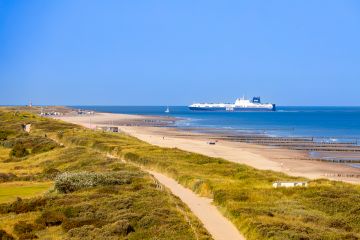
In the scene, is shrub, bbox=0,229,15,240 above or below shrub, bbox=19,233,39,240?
above

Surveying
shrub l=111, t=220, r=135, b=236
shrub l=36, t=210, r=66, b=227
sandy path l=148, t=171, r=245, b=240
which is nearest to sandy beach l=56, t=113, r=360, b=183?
sandy path l=148, t=171, r=245, b=240

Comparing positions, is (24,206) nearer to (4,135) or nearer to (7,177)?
(7,177)

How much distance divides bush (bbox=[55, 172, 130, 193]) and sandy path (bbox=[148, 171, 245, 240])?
3.98m

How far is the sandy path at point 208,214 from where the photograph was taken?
80.2 ft

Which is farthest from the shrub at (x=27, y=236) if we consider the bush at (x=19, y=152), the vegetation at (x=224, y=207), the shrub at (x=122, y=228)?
the bush at (x=19, y=152)

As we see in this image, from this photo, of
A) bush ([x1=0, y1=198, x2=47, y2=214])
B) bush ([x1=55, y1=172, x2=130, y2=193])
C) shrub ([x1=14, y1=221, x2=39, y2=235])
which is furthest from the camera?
bush ([x1=55, y1=172, x2=130, y2=193])

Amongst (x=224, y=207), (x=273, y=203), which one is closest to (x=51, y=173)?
(x=224, y=207)

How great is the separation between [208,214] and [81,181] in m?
11.8

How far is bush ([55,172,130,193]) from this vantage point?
120ft

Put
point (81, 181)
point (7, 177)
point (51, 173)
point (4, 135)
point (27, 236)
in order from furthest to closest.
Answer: point (4, 135) < point (51, 173) < point (7, 177) < point (81, 181) < point (27, 236)

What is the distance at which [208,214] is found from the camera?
94.7 feet

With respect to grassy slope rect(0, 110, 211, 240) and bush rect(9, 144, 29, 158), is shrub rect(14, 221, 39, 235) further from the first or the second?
bush rect(9, 144, 29, 158)

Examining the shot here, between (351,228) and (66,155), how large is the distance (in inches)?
1534

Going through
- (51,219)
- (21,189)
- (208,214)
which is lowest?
(21,189)
